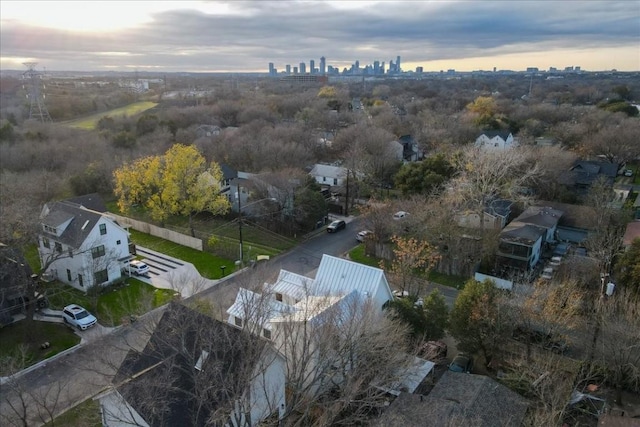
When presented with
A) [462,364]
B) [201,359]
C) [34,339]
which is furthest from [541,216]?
[34,339]

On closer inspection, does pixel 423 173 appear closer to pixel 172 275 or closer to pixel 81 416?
pixel 172 275

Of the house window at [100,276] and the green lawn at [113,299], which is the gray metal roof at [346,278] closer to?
the green lawn at [113,299]

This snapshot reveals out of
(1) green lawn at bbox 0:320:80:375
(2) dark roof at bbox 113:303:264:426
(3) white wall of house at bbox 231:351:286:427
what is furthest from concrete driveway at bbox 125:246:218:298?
(3) white wall of house at bbox 231:351:286:427

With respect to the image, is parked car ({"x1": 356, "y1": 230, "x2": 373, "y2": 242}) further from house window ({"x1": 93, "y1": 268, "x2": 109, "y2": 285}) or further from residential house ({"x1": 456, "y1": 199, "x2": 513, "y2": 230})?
house window ({"x1": 93, "y1": 268, "x2": 109, "y2": 285})

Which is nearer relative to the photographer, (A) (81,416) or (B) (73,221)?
(A) (81,416)

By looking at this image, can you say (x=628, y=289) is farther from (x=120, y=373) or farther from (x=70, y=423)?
(x=70, y=423)

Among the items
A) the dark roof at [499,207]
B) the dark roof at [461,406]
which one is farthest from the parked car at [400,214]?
the dark roof at [461,406]
